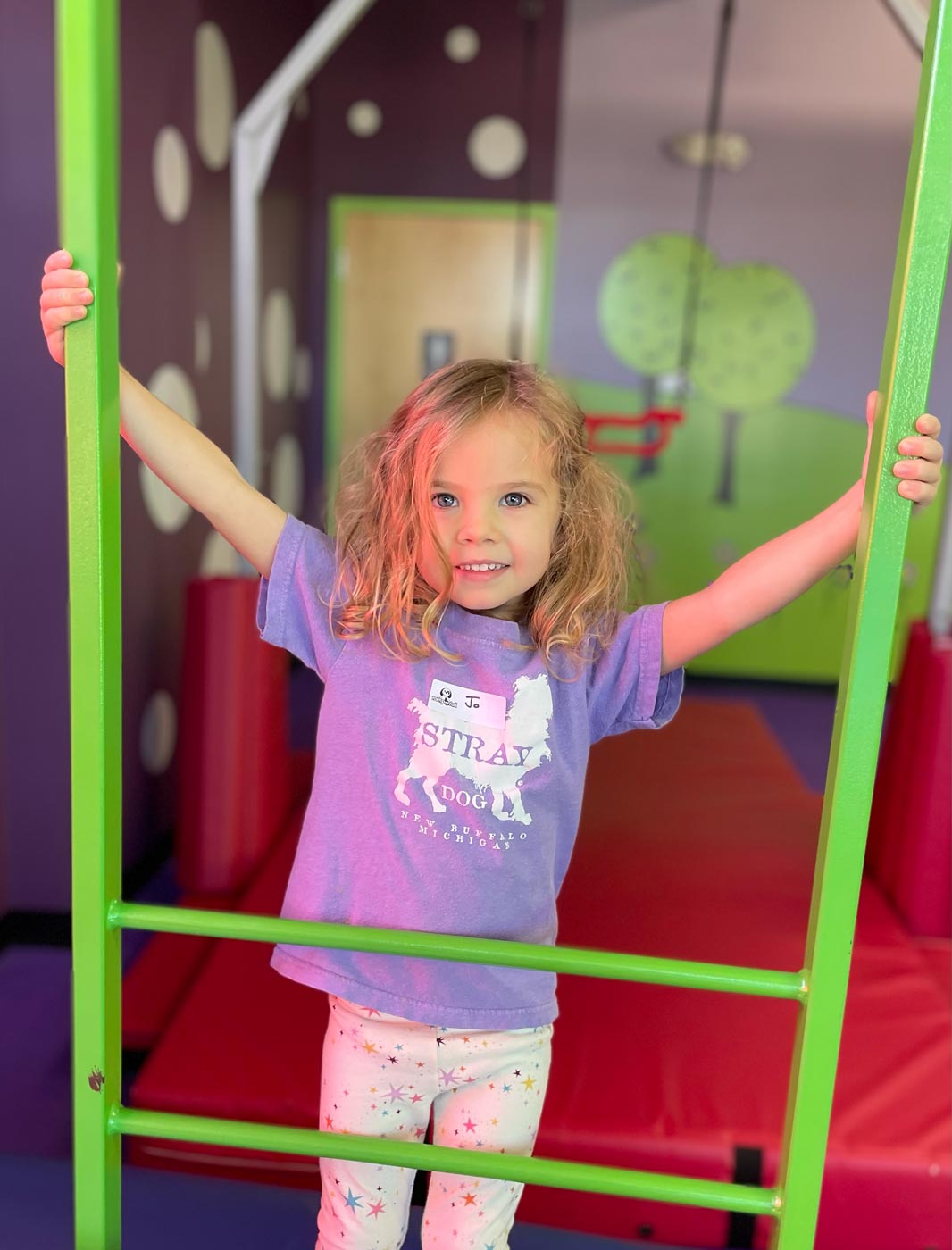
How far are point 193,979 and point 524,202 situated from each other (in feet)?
11.5

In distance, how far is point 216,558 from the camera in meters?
3.17

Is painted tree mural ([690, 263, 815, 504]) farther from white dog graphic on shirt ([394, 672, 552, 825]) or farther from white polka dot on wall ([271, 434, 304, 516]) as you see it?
white dog graphic on shirt ([394, 672, 552, 825])

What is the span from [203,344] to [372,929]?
2268mm

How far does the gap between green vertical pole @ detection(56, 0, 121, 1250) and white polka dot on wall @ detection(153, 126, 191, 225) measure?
A: 5.07 feet

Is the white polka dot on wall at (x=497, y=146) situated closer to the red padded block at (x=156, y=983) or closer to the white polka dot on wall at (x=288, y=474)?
the white polka dot on wall at (x=288, y=474)

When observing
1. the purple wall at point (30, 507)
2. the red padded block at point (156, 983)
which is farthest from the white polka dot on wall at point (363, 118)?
the red padded block at point (156, 983)

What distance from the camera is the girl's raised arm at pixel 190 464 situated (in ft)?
3.42

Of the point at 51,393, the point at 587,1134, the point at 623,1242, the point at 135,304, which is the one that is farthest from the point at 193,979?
the point at 135,304

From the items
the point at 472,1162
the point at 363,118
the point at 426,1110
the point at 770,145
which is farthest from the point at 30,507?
the point at 770,145

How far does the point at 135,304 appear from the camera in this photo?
2396 mm

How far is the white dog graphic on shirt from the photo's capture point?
3.54ft

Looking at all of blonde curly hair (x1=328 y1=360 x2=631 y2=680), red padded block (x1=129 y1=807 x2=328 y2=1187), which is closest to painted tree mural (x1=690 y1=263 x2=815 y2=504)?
red padded block (x1=129 y1=807 x2=328 y2=1187)

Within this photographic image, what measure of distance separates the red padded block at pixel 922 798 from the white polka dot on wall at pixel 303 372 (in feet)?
9.53

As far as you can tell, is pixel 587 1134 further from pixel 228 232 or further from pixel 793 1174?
pixel 228 232
